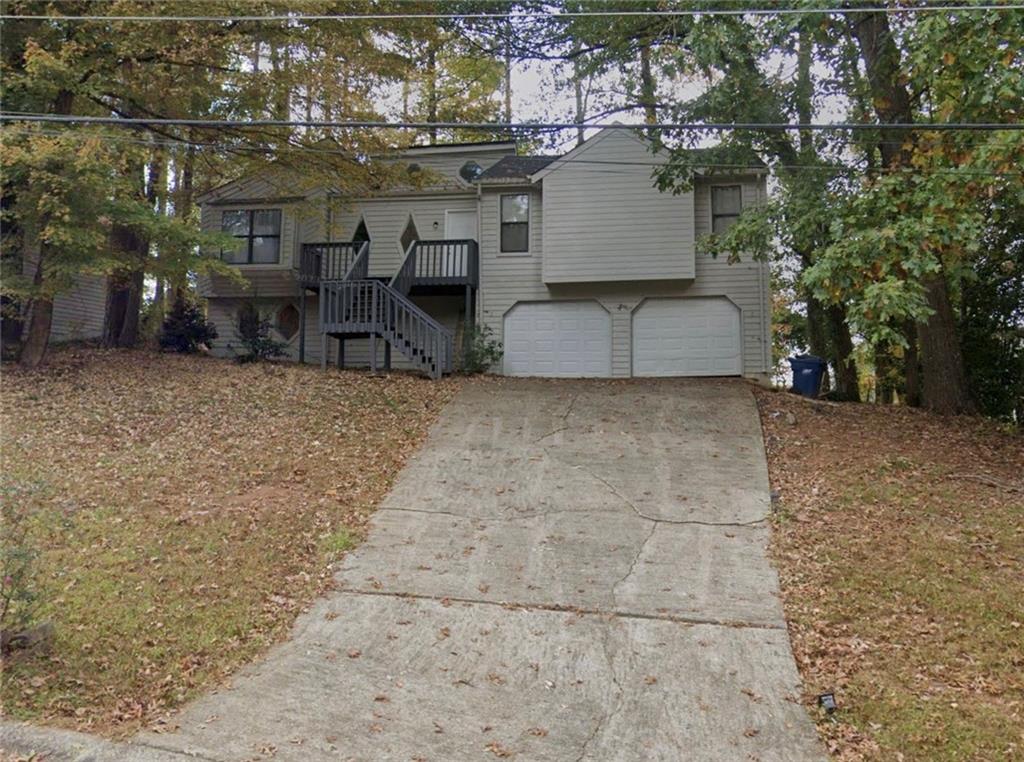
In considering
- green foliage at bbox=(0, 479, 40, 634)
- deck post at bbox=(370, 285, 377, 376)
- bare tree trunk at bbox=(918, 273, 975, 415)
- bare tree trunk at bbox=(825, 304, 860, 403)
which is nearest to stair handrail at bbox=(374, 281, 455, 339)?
deck post at bbox=(370, 285, 377, 376)

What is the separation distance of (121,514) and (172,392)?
220 inches

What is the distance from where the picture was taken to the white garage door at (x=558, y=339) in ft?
52.1

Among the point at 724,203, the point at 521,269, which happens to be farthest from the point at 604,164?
the point at 521,269

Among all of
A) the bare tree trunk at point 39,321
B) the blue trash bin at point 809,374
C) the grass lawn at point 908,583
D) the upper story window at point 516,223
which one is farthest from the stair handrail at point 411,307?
the blue trash bin at point 809,374

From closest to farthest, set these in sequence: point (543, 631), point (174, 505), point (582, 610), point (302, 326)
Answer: point (543, 631)
point (582, 610)
point (174, 505)
point (302, 326)

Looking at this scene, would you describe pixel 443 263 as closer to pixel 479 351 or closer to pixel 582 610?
pixel 479 351

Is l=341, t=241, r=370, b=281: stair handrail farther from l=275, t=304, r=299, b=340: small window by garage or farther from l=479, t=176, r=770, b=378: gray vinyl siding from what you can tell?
l=479, t=176, r=770, b=378: gray vinyl siding

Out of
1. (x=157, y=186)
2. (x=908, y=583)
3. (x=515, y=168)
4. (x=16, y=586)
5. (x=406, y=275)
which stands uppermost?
(x=515, y=168)

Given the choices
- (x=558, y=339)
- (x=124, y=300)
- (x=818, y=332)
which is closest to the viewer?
(x=558, y=339)

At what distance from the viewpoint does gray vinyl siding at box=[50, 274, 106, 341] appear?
17906 millimetres

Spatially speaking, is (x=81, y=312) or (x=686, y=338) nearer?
(x=686, y=338)

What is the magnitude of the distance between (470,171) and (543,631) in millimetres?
14783

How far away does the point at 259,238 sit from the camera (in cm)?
1766

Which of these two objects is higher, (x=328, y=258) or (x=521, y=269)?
(x=328, y=258)
